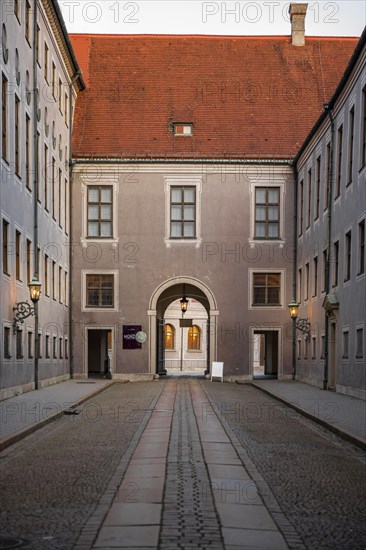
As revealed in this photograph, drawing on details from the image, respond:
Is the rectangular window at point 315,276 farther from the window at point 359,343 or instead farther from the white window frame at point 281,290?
the window at point 359,343

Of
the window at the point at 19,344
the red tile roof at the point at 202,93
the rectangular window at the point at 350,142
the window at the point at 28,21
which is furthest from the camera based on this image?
the red tile roof at the point at 202,93

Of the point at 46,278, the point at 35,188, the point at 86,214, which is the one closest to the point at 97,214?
the point at 86,214

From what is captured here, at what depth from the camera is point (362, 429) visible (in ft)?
54.6

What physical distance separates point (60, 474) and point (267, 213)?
34362 millimetres

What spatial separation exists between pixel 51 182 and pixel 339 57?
20786 mm

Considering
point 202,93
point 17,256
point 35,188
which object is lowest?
point 17,256

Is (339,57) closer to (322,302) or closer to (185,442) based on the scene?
(322,302)

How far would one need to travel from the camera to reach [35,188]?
3259 cm

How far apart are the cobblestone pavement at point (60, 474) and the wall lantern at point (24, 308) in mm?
8199

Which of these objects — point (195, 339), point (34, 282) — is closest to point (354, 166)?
point (34, 282)

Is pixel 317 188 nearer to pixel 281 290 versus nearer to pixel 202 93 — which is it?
pixel 281 290

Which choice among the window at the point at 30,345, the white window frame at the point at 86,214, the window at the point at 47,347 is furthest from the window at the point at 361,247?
the white window frame at the point at 86,214

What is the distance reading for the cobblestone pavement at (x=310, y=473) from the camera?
802 cm

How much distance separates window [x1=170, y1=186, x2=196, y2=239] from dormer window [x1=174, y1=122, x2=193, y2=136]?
125 inches
